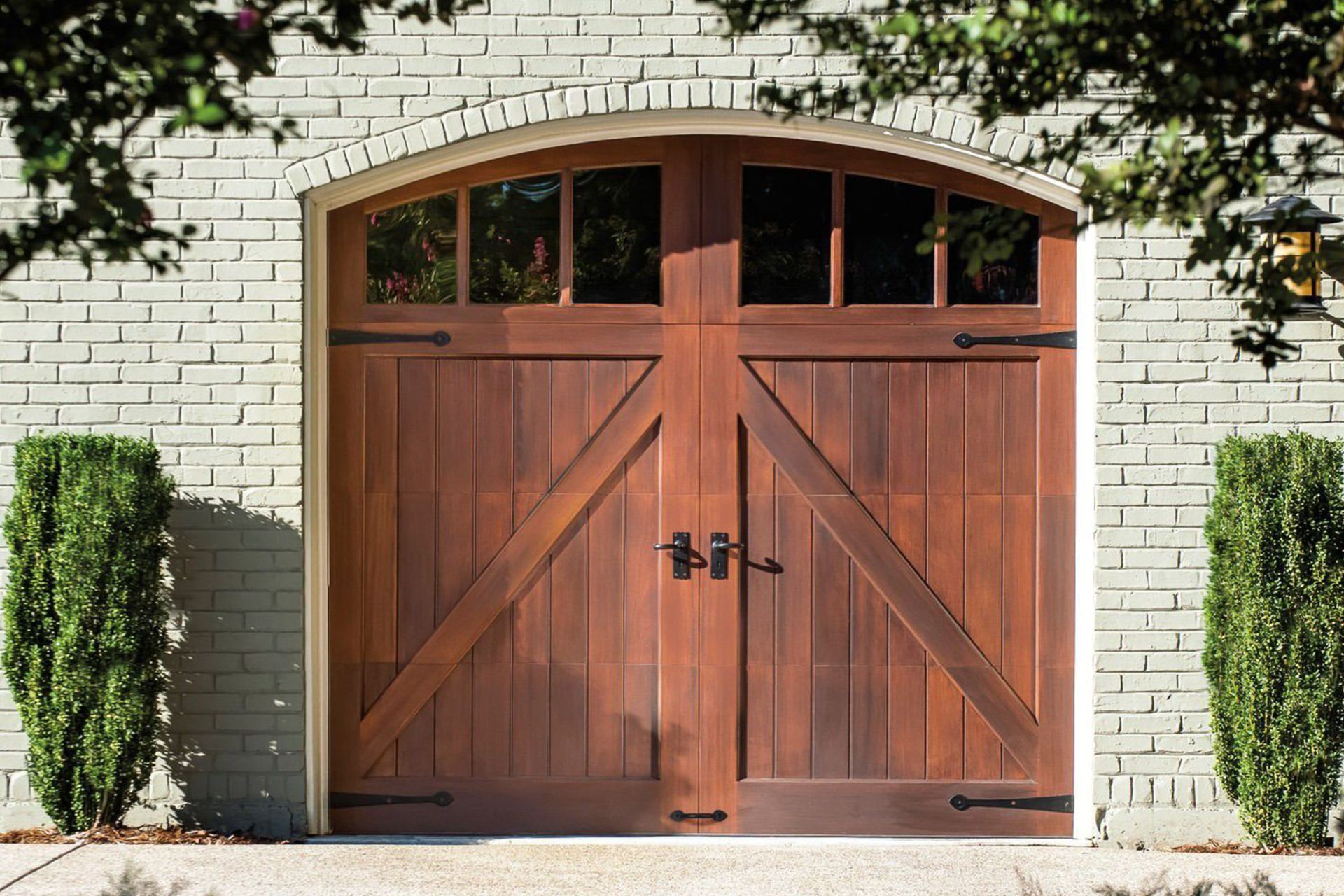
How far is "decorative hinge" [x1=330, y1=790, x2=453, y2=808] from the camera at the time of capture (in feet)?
17.1

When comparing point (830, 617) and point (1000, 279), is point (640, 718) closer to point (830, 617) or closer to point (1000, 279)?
point (830, 617)

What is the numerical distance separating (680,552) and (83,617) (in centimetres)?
219

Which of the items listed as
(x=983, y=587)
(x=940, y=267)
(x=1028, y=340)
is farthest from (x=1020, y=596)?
(x=940, y=267)

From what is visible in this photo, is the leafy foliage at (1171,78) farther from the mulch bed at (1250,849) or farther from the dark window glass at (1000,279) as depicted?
the mulch bed at (1250,849)

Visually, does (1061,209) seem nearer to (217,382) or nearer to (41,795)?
(217,382)

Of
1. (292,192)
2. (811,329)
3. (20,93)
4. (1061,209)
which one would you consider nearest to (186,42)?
(20,93)

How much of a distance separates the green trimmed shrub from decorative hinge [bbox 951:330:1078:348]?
2.48 ft

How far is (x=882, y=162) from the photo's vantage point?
5.25m

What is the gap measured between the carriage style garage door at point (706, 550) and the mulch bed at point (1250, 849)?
49 cm

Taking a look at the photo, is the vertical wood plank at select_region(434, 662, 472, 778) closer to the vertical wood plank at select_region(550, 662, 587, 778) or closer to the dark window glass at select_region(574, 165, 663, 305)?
the vertical wood plank at select_region(550, 662, 587, 778)

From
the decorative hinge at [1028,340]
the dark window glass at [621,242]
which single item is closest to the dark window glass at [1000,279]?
the decorative hinge at [1028,340]

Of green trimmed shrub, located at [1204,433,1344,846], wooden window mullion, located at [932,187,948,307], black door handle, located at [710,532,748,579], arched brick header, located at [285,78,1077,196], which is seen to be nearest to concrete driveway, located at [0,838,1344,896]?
green trimmed shrub, located at [1204,433,1344,846]

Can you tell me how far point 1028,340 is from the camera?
5.21m

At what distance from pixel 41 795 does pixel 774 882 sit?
8.73 ft
